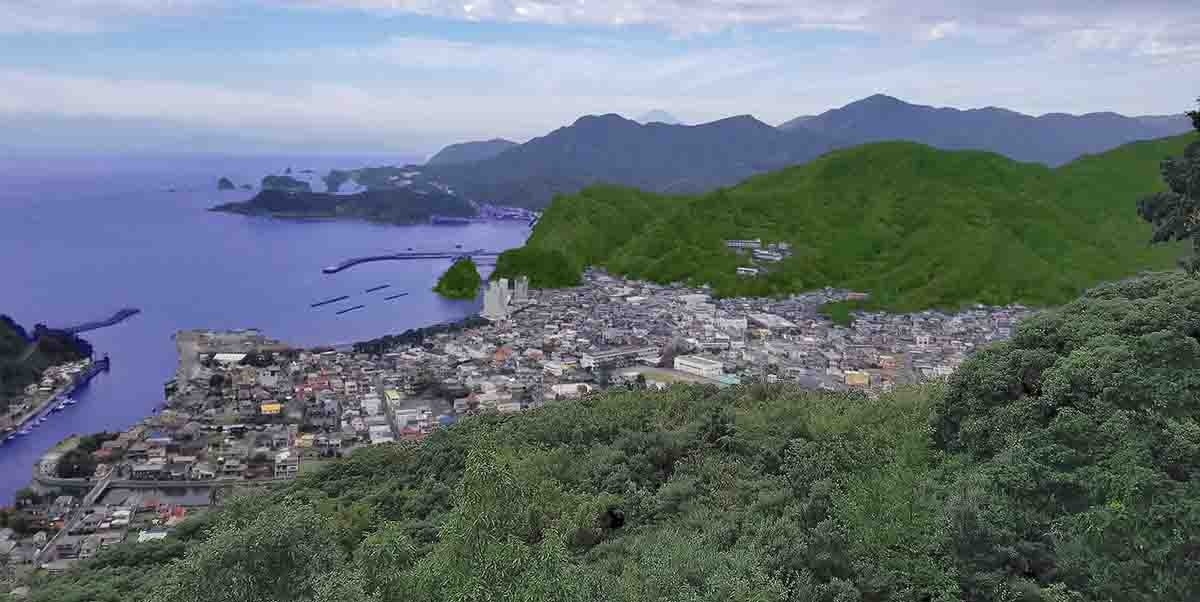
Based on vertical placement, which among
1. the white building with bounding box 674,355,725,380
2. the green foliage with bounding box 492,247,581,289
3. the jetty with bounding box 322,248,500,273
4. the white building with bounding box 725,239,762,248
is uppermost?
the white building with bounding box 725,239,762,248

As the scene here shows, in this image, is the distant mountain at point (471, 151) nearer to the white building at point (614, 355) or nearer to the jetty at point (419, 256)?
the jetty at point (419, 256)

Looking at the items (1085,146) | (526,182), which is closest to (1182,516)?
(526,182)

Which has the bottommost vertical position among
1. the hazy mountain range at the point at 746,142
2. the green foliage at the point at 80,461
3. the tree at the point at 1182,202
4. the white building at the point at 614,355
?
the green foliage at the point at 80,461

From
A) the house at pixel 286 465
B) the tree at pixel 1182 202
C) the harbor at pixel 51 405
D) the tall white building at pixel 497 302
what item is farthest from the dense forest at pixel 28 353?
the tree at pixel 1182 202

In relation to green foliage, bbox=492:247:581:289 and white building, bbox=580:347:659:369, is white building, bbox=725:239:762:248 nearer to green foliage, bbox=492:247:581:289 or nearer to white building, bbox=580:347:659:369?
green foliage, bbox=492:247:581:289

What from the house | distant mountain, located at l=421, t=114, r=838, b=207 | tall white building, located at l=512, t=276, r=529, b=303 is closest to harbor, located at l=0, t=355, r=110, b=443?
the house

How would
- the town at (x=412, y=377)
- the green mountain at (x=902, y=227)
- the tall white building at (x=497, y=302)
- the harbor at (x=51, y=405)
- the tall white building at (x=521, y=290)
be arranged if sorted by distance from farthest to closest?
1. the tall white building at (x=521, y=290)
2. the green mountain at (x=902, y=227)
3. the tall white building at (x=497, y=302)
4. the harbor at (x=51, y=405)
5. the town at (x=412, y=377)

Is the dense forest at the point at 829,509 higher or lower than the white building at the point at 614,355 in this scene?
higher
